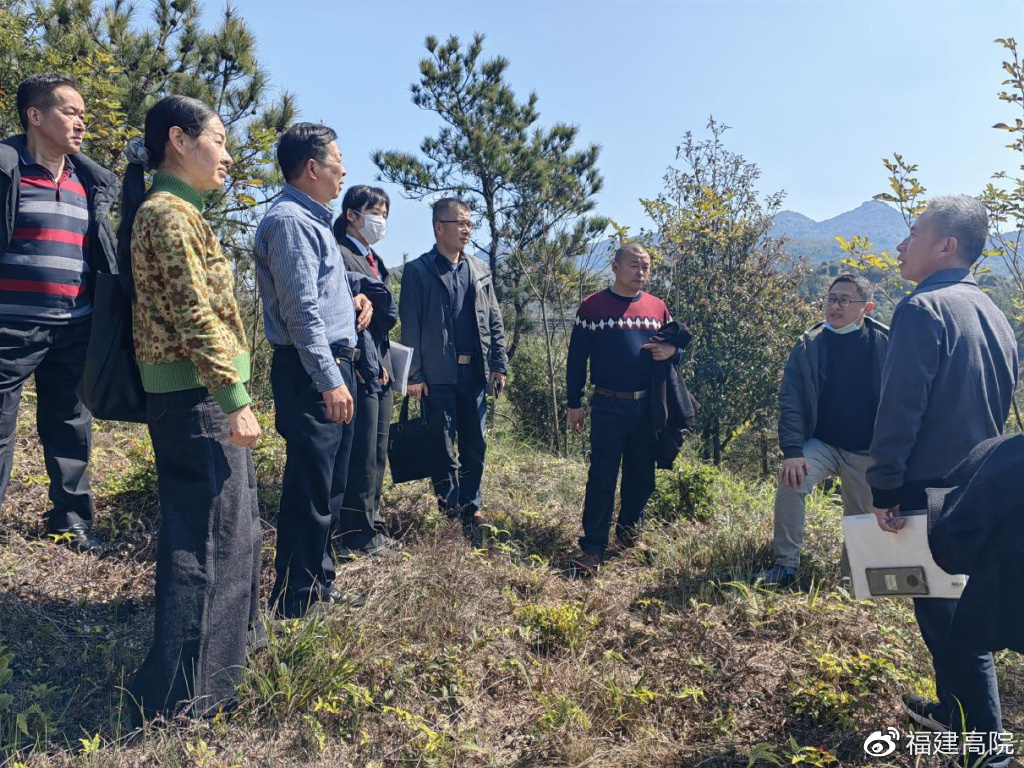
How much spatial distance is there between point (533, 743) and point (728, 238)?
6.40 metres

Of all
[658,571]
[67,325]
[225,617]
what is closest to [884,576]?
[658,571]

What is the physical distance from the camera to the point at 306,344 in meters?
2.65

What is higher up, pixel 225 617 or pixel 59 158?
pixel 59 158

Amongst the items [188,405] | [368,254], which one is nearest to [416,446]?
[368,254]

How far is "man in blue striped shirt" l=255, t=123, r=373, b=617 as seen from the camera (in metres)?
2.67

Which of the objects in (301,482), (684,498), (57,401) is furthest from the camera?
(684,498)

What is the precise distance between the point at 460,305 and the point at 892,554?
277 centimetres

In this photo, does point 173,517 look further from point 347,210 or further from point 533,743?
point 347,210

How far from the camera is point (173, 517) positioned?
7.34 feet

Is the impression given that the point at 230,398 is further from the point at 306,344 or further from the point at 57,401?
the point at 57,401

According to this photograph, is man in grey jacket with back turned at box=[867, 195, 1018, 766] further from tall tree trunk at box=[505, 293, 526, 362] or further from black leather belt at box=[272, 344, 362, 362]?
tall tree trunk at box=[505, 293, 526, 362]

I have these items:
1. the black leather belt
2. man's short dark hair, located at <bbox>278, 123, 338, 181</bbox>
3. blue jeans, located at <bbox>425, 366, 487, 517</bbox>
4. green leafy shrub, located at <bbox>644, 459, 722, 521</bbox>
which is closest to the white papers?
blue jeans, located at <bbox>425, 366, 487, 517</bbox>

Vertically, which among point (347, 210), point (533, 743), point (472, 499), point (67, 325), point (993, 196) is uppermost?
point (993, 196)

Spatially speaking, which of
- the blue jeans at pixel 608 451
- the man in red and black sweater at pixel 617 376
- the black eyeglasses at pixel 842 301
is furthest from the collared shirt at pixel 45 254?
the black eyeglasses at pixel 842 301
